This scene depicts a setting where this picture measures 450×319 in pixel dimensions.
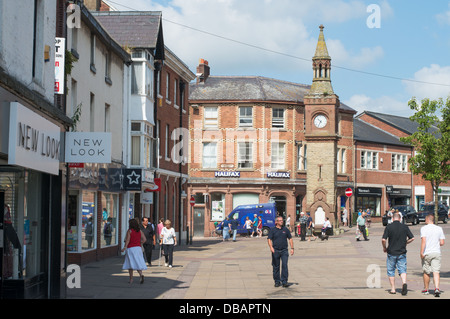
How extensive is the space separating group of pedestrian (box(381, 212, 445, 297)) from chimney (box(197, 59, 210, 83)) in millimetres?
50856

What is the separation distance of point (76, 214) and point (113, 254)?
17.7 feet

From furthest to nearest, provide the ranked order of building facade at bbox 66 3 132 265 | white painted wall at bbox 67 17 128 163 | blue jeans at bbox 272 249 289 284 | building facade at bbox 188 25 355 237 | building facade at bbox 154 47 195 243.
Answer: building facade at bbox 188 25 355 237, building facade at bbox 154 47 195 243, white painted wall at bbox 67 17 128 163, building facade at bbox 66 3 132 265, blue jeans at bbox 272 249 289 284

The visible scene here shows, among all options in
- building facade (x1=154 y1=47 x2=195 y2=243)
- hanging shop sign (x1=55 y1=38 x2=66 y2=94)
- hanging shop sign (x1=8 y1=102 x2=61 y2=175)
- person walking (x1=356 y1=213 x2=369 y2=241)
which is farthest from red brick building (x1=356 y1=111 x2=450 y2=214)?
hanging shop sign (x1=8 y1=102 x2=61 y2=175)

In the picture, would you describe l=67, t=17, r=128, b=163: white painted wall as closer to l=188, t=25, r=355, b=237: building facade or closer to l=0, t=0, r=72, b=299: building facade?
l=0, t=0, r=72, b=299: building facade

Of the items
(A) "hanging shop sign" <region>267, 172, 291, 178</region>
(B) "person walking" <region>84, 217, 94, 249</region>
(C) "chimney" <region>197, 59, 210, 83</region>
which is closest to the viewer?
(B) "person walking" <region>84, 217, 94, 249</region>

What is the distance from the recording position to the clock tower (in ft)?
181

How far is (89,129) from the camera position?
90.7 feet

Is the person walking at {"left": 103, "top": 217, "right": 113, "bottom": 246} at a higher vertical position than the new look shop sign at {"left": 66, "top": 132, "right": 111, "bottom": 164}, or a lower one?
lower

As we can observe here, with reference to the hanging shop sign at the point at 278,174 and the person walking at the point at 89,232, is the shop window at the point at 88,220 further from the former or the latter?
the hanging shop sign at the point at 278,174
